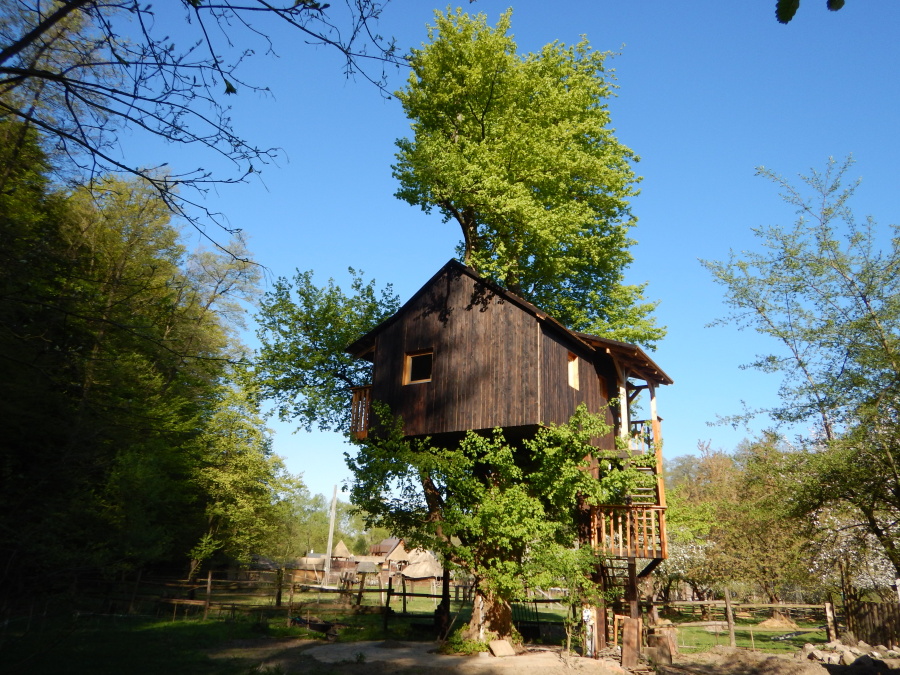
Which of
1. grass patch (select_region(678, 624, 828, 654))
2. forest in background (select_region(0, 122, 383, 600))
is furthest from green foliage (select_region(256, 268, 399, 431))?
grass patch (select_region(678, 624, 828, 654))

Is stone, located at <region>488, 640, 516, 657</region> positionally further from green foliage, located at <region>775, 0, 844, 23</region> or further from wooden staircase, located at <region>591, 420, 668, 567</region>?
green foliage, located at <region>775, 0, 844, 23</region>

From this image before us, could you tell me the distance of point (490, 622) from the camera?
16.4 meters

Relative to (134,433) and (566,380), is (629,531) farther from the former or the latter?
(134,433)

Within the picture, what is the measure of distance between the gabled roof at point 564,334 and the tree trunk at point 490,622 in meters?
7.50

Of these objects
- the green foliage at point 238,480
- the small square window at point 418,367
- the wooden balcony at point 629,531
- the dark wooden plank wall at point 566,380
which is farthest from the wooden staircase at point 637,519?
the green foliage at point 238,480

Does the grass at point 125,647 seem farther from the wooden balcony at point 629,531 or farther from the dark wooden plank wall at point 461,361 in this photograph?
the wooden balcony at point 629,531

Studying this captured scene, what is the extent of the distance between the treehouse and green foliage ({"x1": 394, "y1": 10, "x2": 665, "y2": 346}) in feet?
7.22

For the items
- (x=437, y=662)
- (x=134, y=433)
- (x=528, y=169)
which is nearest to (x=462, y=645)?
(x=437, y=662)

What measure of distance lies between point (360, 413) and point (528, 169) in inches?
372

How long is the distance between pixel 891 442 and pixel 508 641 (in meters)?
10.4

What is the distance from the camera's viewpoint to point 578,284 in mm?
23547

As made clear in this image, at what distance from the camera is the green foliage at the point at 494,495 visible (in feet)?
48.9

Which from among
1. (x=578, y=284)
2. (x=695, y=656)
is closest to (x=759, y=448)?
(x=695, y=656)

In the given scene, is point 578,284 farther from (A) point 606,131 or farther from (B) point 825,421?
(B) point 825,421
